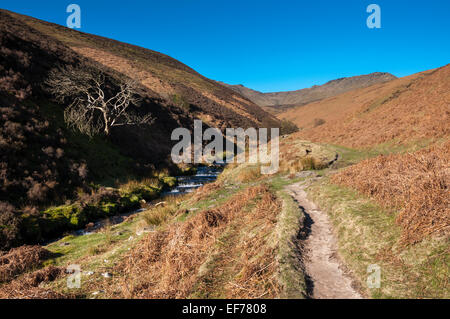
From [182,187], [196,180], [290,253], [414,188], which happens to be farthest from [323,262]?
[196,180]

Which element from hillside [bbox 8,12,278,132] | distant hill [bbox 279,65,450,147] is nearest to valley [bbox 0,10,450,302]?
distant hill [bbox 279,65,450,147]

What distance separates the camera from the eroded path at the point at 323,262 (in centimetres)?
399

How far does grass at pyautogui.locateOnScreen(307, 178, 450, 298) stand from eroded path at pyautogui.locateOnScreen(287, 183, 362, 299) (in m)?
0.21

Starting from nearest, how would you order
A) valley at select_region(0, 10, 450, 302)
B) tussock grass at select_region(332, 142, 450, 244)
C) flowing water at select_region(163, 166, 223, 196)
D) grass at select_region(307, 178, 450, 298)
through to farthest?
grass at select_region(307, 178, 450, 298)
valley at select_region(0, 10, 450, 302)
tussock grass at select_region(332, 142, 450, 244)
flowing water at select_region(163, 166, 223, 196)

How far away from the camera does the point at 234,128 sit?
62781 mm

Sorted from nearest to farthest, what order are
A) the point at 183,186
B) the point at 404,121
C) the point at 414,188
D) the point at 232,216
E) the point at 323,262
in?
the point at 323,262
the point at 414,188
the point at 232,216
the point at 404,121
the point at 183,186

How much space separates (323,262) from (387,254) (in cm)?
117

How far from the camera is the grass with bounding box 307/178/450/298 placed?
3.70 meters

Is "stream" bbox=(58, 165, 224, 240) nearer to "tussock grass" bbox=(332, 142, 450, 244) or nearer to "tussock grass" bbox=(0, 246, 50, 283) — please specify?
"tussock grass" bbox=(0, 246, 50, 283)

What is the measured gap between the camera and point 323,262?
4.98 metres

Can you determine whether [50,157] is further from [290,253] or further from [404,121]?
[404,121]
